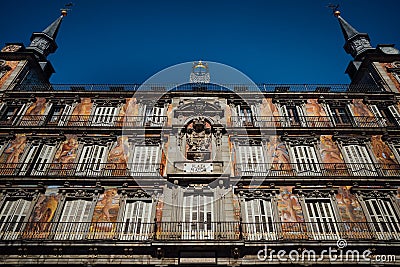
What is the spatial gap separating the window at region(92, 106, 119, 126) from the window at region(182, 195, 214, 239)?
7.71 metres

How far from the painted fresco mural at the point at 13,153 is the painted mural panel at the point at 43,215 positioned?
9.66 feet

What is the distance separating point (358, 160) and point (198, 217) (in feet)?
32.5

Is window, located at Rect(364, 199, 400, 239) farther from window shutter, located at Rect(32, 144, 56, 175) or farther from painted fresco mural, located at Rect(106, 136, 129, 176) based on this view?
window shutter, located at Rect(32, 144, 56, 175)

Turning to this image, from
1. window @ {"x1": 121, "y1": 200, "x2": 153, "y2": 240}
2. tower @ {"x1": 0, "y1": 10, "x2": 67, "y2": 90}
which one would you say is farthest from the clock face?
tower @ {"x1": 0, "y1": 10, "x2": 67, "y2": 90}

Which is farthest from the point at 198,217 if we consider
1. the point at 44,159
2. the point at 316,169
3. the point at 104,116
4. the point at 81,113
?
the point at 81,113

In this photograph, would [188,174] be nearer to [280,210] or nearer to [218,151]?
[218,151]

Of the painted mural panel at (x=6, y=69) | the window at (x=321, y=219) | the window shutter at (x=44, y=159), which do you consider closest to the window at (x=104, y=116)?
the window shutter at (x=44, y=159)

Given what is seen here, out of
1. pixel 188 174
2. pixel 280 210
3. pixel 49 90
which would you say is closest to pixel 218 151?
pixel 188 174

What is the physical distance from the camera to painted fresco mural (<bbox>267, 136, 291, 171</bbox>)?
18808mm

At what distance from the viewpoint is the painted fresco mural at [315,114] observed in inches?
843

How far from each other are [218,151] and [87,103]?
9.71 m

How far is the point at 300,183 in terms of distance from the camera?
17844 mm

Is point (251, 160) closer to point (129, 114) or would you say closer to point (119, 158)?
point (119, 158)

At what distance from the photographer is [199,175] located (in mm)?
17672
